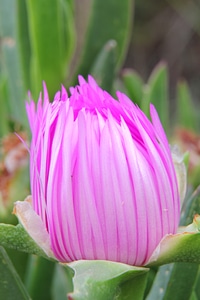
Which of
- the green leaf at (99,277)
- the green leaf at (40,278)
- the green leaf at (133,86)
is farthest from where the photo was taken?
the green leaf at (133,86)

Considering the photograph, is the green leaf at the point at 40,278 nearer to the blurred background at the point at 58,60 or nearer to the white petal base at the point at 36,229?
the blurred background at the point at 58,60

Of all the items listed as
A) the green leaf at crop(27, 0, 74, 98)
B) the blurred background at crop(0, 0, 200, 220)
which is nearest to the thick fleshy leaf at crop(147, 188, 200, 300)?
the blurred background at crop(0, 0, 200, 220)

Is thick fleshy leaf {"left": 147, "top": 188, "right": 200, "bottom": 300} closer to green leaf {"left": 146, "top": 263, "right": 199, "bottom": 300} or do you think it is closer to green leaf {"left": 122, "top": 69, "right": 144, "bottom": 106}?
green leaf {"left": 146, "top": 263, "right": 199, "bottom": 300}

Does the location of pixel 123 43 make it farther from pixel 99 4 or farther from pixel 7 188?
pixel 7 188

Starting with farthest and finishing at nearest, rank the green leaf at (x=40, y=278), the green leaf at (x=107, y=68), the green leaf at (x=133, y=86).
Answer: the green leaf at (x=133, y=86), the green leaf at (x=107, y=68), the green leaf at (x=40, y=278)

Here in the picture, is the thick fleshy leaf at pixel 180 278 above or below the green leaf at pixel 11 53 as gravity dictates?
below

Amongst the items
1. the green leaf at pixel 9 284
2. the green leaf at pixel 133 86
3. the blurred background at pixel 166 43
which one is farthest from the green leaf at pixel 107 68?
the blurred background at pixel 166 43
